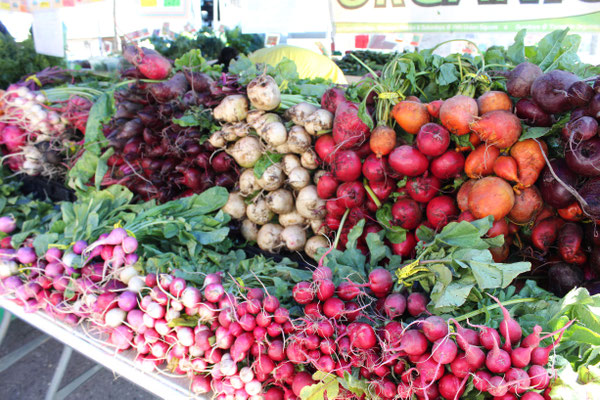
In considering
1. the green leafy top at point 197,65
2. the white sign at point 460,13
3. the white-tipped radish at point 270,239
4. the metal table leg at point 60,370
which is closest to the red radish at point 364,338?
the white-tipped radish at point 270,239

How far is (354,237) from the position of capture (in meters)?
1.65

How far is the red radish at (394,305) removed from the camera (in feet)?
4.11

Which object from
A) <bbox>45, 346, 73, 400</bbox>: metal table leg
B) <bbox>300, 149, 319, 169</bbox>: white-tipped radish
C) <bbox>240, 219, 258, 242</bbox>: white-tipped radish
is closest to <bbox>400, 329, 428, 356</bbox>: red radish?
<bbox>300, 149, 319, 169</bbox>: white-tipped radish

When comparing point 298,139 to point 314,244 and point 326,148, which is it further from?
point 314,244

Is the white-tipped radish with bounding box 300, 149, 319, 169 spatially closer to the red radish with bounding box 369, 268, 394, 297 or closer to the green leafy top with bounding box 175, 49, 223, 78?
the red radish with bounding box 369, 268, 394, 297

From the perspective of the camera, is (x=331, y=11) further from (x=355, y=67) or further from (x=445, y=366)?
(x=445, y=366)

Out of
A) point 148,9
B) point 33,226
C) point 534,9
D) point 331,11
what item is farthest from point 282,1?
point 33,226

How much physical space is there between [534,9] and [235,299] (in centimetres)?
343

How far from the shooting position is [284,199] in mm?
2066

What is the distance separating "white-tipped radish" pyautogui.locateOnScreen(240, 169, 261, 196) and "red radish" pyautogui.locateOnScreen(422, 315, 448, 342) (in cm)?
130

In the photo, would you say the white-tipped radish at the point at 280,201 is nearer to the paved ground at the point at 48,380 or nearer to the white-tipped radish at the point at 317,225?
the white-tipped radish at the point at 317,225

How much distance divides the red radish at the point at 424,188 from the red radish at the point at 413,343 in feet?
2.27

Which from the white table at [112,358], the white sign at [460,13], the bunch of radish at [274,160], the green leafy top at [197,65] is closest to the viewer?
the white table at [112,358]

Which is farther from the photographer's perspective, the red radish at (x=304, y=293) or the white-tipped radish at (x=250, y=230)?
the white-tipped radish at (x=250, y=230)
